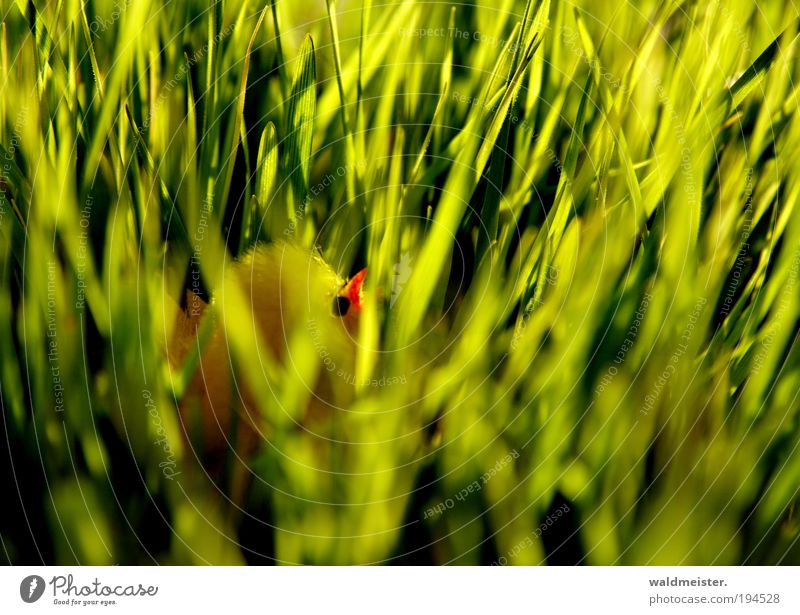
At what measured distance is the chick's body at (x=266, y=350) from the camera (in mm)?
374

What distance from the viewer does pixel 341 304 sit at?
0.39 m

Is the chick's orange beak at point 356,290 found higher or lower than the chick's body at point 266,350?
higher

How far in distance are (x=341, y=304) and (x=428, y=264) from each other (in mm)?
60

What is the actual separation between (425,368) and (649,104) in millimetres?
227

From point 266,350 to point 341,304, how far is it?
0.05m

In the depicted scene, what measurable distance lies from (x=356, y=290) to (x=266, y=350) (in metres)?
0.07

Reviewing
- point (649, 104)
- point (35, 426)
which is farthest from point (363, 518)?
point (649, 104)

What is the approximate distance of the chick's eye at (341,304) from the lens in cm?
39

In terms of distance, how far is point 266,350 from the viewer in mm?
384

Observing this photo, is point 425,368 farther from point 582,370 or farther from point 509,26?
point 509,26

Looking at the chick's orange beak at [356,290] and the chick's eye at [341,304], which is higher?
the chick's orange beak at [356,290]

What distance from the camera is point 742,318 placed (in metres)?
0.40

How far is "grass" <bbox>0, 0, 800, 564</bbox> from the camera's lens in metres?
0.37

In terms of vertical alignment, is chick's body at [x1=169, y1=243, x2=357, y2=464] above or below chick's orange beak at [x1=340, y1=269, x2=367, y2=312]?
below
